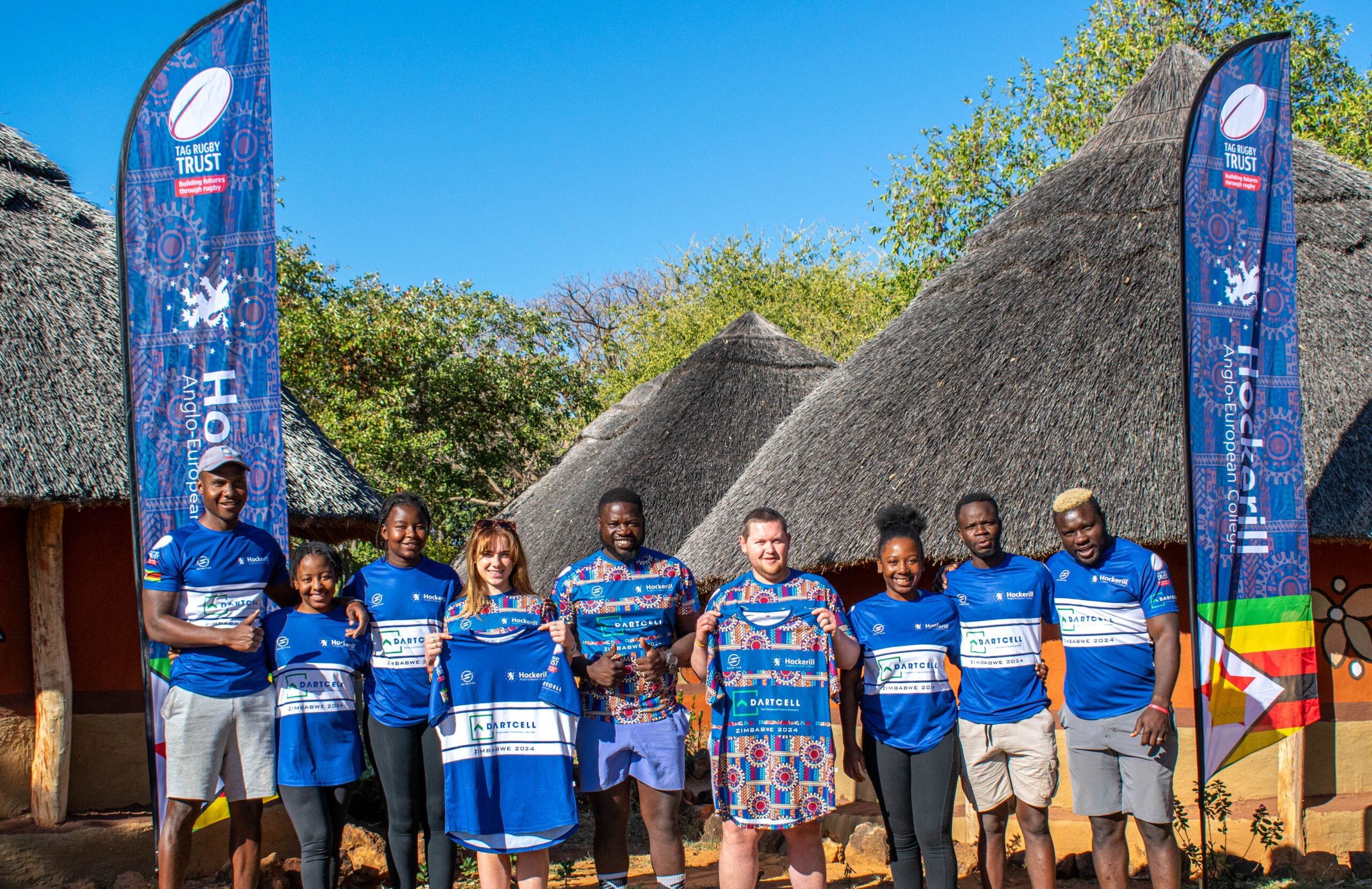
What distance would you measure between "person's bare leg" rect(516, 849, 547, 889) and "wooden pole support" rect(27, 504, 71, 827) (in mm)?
3188

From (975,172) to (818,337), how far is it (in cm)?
618

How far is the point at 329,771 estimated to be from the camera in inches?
155

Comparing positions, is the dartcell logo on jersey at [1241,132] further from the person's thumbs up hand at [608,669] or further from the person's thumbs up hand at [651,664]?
the person's thumbs up hand at [608,669]

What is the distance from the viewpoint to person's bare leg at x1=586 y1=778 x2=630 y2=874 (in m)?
3.79

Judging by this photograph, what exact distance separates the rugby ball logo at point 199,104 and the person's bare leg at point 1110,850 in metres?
4.68

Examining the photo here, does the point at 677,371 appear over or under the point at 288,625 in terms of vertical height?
over

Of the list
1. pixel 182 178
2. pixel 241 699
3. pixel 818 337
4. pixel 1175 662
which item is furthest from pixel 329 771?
pixel 818 337

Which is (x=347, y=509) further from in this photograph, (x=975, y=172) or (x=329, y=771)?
(x=975, y=172)

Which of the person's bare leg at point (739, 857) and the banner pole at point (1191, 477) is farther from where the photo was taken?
the banner pole at point (1191, 477)

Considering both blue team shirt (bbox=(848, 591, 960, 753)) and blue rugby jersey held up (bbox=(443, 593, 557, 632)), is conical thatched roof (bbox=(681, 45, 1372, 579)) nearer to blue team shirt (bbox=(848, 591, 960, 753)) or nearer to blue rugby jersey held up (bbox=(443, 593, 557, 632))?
blue team shirt (bbox=(848, 591, 960, 753))

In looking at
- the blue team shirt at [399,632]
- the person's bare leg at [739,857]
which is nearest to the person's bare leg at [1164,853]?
the person's bare leg at [739,857]

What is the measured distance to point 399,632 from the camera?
159 inches

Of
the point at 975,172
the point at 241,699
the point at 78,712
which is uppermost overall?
the point at 975,172

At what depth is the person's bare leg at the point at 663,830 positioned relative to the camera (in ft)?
12.4
